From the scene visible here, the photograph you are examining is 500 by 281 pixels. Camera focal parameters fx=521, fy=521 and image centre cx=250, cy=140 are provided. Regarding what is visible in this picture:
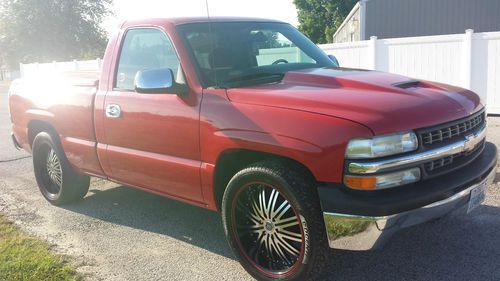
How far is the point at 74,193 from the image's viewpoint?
555cm

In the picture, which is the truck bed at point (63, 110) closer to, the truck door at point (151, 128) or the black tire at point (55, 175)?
the black tire at point (55, 175)

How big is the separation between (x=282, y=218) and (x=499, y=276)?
1.47m

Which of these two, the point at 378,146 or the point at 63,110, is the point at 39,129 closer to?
the point at 63,110

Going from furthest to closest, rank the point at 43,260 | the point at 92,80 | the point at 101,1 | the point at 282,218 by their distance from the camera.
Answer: the point at 101,1 < the point at 92,80 < the point at 43,260 < the point at 282,218

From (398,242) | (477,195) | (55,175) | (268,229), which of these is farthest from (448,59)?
(268,229)

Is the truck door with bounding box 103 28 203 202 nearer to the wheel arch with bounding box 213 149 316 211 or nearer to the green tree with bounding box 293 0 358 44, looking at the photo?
the wheel arch with bounding box 213 149 316 211

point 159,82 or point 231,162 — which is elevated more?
point 159,82

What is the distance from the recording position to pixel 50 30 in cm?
4925

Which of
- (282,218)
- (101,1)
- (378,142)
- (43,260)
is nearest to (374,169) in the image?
(378,142)

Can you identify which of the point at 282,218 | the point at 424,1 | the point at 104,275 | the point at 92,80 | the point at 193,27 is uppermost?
the point at 424,1

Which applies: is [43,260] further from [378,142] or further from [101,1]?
[101,1]

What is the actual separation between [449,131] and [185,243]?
2.29 meters

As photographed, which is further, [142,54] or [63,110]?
[63,110]

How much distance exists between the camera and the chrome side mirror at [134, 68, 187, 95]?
3.81 metres
